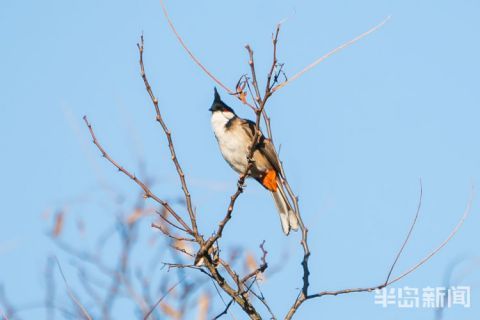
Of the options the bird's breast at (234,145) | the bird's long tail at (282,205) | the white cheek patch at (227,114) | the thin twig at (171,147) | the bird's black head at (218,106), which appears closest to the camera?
the thin twig at (171,147)

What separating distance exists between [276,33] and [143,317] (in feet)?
3.27

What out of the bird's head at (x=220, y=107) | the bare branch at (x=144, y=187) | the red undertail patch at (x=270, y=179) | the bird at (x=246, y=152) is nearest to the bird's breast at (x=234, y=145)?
the bird at (x=246, y=152)

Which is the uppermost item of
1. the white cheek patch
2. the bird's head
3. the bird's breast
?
the bird's head

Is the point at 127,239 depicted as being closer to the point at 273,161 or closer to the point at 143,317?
the point at 143,317

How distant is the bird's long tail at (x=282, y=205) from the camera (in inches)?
180

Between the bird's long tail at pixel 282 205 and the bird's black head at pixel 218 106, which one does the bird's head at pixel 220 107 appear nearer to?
the bird's black head at pixel 218 106

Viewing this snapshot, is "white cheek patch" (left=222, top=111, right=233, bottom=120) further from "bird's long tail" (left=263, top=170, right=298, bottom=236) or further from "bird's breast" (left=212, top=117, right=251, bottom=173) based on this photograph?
"bird's long tail" (left=263, top=170, right=298, bottom=236)

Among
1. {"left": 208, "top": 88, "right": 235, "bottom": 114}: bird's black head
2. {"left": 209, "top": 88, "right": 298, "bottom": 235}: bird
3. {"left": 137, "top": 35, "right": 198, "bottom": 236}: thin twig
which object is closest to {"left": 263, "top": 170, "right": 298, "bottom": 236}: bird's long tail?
{"left": 209, "top": 88, "right": 298, "bottom": 235}: bird

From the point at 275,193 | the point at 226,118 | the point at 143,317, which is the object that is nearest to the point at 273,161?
the point at 275,193

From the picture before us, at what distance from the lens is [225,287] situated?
2863 millimetres

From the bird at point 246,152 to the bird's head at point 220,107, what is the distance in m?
0.04

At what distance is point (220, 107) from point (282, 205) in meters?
1.05

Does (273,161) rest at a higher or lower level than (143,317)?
higher

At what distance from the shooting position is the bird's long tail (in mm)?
4578
